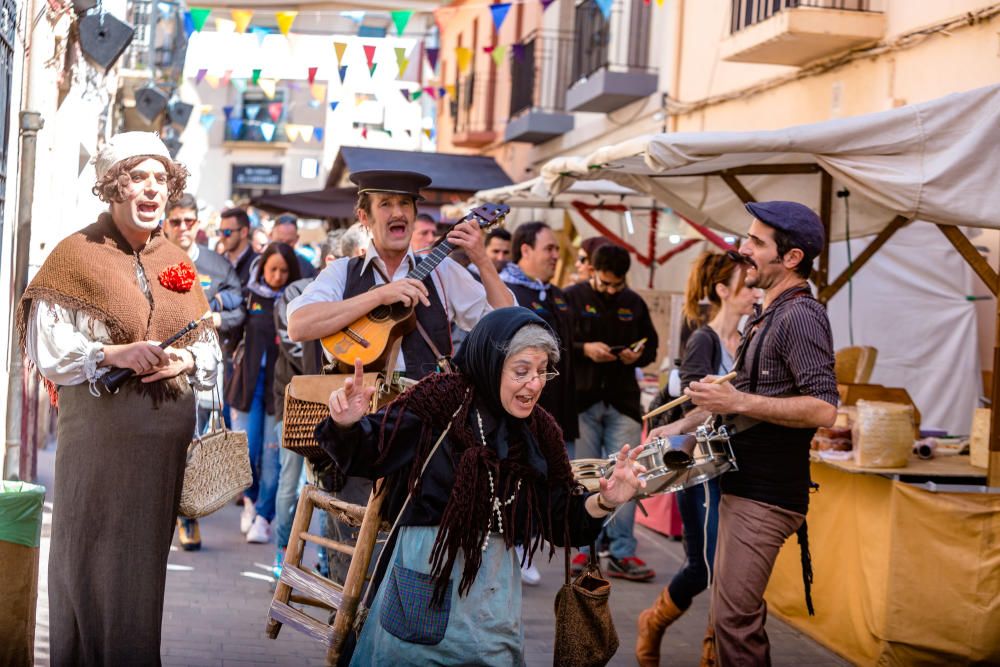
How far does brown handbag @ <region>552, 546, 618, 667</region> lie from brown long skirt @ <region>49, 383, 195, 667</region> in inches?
58.9

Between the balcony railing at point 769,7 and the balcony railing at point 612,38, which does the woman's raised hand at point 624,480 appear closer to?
the balcony railing at point 769,7

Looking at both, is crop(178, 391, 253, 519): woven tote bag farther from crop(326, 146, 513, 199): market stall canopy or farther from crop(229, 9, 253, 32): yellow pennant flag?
crop(326, 146, 513, 199): market stall canopy

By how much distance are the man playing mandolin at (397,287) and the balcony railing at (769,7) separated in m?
7.40

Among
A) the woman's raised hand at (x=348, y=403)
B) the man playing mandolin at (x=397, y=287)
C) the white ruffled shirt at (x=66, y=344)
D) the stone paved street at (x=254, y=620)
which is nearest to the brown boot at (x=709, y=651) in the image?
the stone paved street at (x=254, y=620)

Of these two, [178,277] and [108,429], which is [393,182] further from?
[108,429]

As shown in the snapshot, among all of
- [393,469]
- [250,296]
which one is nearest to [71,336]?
[393,469]

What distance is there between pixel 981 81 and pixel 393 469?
7346 millimetres

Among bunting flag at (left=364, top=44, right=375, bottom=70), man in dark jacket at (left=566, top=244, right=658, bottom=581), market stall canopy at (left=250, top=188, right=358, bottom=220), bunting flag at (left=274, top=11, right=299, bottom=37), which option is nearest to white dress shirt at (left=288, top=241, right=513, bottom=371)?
man in dark jacket at (left=566, top=244, right=658, bottom=581)

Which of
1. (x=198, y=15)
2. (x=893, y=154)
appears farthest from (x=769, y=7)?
(x=893, y=154)

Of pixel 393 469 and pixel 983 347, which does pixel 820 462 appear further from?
pixel 983 347

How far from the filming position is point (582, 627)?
3822 millimetres

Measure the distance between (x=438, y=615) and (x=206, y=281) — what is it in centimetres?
542

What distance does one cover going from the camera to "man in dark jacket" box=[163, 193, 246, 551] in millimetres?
8133

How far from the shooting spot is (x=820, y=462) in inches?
264
